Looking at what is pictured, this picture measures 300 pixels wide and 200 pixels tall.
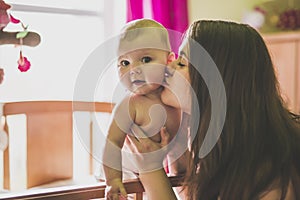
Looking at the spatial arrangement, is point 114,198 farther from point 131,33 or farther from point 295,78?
point 295,78

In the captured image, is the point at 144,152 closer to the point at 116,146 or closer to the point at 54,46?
the point at 116,146

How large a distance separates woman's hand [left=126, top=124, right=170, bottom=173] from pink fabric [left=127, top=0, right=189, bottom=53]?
5.43ft

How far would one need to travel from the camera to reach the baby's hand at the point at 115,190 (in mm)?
919

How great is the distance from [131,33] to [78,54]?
1.86m

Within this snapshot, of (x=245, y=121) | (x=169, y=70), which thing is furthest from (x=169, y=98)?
(x=245, y=121)

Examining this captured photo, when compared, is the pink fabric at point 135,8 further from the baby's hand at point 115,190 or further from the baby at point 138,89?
the baby's hand at point 115,190

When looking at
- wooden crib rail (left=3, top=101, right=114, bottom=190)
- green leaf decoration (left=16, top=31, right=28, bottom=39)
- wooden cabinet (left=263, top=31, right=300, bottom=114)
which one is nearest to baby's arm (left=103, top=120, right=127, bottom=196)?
green leaf decoration (left=16, top=31, right=28, bottom=39)

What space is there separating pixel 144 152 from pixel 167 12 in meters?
1.83

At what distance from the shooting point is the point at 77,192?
91cm

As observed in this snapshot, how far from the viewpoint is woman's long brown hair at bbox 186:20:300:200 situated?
0.88m

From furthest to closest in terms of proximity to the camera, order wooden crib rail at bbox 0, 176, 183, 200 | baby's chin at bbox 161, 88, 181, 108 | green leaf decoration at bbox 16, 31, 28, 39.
→ green leaf decoration at bbox 16, 31, 28, 39
baby's chin at bbox 161, 88, 181, 108
wooden crib rail at bbox 0, 176, 183, 200

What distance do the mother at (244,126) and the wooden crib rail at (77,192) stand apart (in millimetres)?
145

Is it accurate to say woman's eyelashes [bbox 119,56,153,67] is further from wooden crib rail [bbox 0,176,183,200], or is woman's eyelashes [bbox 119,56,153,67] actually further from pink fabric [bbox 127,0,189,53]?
pink fabric [bbox 127,0,189,53]

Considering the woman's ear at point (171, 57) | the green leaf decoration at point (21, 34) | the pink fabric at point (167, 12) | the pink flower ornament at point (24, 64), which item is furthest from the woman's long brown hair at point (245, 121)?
the pink fabric at point (167, 12)
